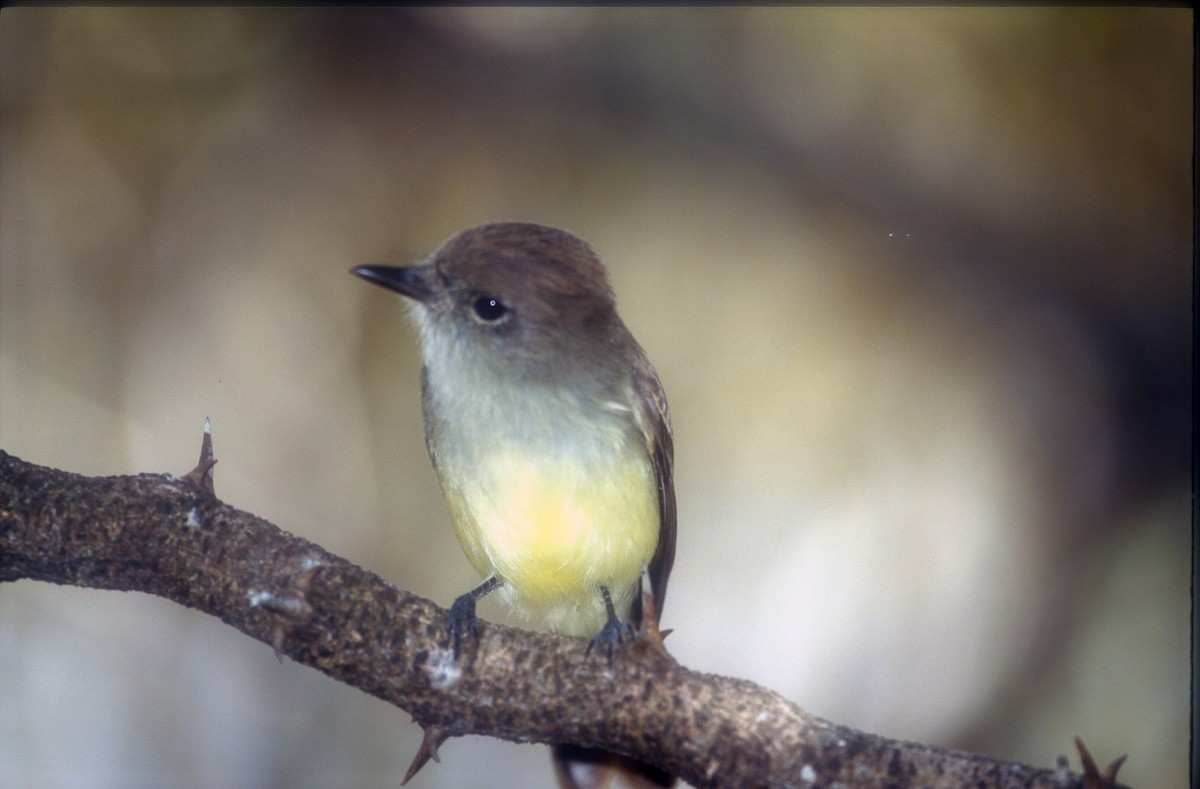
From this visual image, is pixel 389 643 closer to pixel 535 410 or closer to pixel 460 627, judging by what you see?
pixel 460 627

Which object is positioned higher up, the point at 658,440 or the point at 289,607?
the point at 658,440

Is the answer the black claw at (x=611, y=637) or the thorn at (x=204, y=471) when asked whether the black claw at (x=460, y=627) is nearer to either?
the black claw at (x=611, y=637)

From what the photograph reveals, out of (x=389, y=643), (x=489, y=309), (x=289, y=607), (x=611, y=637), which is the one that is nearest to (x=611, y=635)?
(x=611, y=637)

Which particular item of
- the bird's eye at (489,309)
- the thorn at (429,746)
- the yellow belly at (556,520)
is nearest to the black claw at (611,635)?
the yellow belly at (556,520)

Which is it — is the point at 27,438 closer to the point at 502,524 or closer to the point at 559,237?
the point at 502,524

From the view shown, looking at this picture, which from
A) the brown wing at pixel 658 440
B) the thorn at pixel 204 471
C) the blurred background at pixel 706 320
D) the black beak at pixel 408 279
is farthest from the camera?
the blurred background at pixel 706 320

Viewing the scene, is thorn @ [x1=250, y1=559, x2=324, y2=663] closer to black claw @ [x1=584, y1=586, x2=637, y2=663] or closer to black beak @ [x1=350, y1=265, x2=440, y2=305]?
black claw @ [x1=584, y1=586, x2=637, y2=663]
